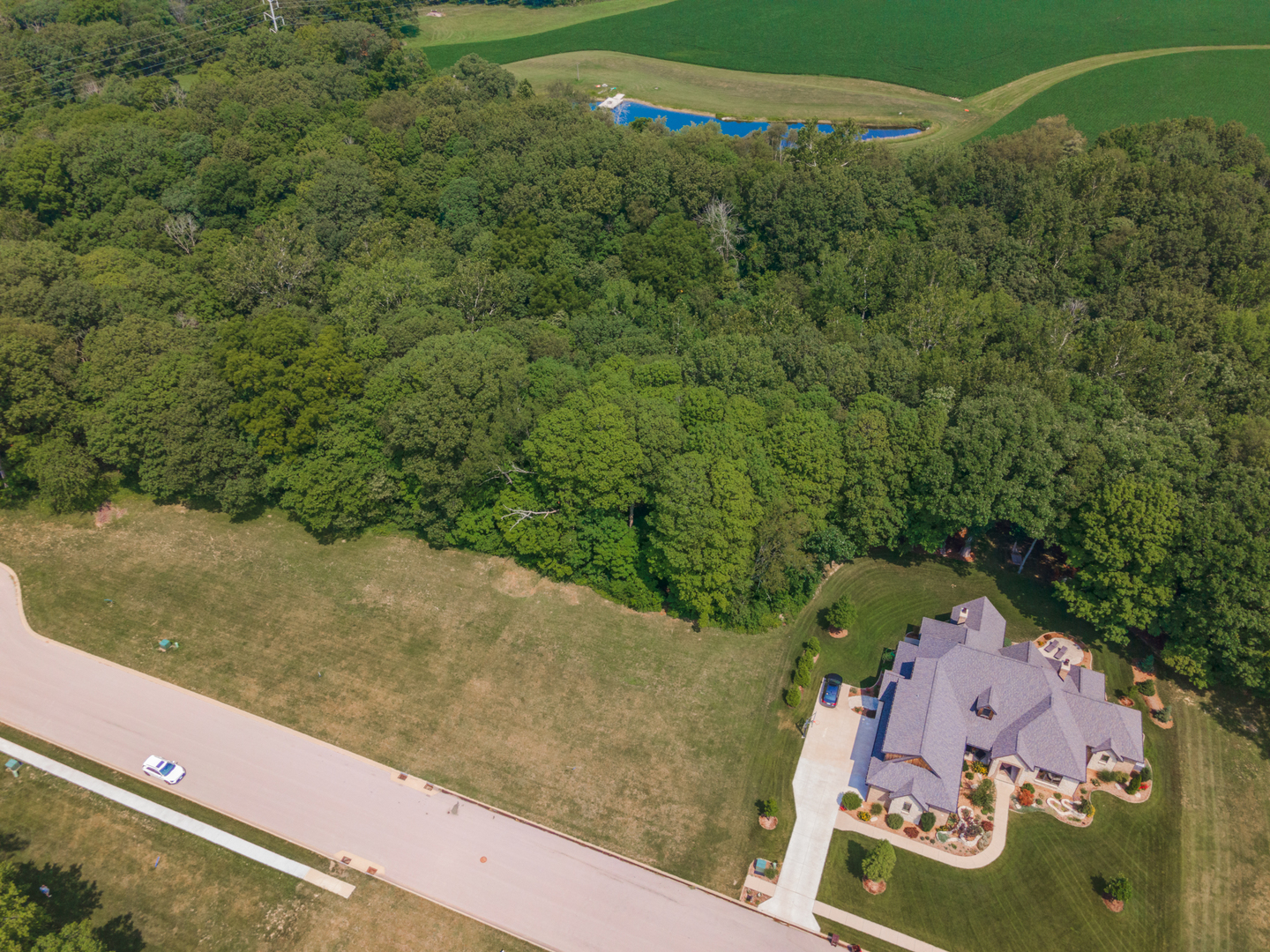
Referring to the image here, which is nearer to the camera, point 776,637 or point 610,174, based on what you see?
point 776,637

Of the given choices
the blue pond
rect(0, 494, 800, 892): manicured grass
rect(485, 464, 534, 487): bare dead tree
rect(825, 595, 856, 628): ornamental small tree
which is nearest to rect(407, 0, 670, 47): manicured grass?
the blue pond

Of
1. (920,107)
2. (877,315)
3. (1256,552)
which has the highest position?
(920,107)

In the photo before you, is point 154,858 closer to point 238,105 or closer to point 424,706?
point 424,706

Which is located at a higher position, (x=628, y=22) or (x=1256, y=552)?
(x=628, y=22)

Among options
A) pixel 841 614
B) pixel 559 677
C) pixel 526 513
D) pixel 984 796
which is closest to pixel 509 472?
pixel 526 513

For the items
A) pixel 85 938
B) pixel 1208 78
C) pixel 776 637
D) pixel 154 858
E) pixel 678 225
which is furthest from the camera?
pixel 1208 78

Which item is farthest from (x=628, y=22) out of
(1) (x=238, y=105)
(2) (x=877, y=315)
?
(2) (x=877, y=315)

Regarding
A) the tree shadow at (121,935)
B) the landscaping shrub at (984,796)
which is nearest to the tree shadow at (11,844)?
the tree shadow at (121,935)
